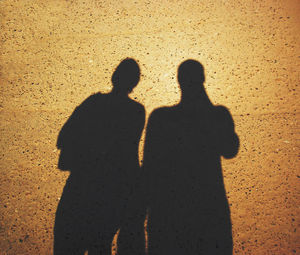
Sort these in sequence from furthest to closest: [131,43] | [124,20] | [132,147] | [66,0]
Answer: [66,0] → [124,20] → [131,43] → [132,147]

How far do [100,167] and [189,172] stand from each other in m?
1.57

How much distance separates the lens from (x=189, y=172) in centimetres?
295

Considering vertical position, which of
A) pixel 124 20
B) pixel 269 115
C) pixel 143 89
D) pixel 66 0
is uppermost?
pixel 66 0

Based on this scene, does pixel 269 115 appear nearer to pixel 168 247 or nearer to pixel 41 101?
pixel 168 247

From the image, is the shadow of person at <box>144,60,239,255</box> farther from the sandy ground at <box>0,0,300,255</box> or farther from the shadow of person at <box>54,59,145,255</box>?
the shadow of person at <box>54,59,145,255</box>

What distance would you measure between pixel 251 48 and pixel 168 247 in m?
4.31

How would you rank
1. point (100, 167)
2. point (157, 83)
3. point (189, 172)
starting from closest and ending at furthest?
point (189, 172) → point (100, 167) → point (157, 83)

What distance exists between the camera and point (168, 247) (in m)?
2.51

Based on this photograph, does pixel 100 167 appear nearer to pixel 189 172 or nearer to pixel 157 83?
pixel 189 172

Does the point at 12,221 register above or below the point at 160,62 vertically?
below

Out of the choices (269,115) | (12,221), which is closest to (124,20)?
(269,115)

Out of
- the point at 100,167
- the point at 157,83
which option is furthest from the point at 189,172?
the point at 157,83

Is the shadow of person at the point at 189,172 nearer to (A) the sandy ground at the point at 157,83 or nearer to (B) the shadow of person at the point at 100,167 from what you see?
(A) the sandy ground at the point at 157,83

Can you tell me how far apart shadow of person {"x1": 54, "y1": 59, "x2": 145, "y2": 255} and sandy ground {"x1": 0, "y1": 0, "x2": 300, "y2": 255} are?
0.22m
